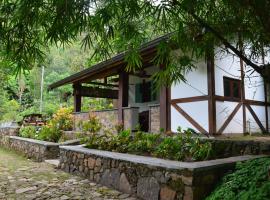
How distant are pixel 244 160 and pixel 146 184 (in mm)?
1356

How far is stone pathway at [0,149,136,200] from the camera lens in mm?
4445

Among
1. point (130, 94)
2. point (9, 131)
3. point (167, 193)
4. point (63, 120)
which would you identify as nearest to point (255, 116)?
point (130, 94)

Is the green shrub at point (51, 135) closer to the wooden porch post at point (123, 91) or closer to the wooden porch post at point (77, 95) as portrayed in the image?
the wooden porch post at point (123, 91)

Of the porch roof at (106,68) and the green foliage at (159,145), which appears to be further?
the porch roof at (106,68)

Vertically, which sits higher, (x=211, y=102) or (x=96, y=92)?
(x=96, y=92)

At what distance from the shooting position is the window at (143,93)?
12.2 meters

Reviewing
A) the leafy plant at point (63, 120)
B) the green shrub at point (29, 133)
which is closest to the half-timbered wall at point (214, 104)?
the leafy plant at point (63, 120)

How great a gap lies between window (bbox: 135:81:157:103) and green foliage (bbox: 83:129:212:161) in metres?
5.38

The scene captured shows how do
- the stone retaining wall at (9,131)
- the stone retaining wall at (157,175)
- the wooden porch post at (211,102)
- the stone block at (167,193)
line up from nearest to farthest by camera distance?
the stone retaining wall at (157,175)
the stone block at (167,193)
the wooden porch post at (211,102)
the stone retaining wall at (9,131)

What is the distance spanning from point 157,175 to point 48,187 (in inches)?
82.4

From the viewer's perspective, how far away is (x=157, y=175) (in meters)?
3.97

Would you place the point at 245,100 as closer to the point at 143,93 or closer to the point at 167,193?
the point at 143,93

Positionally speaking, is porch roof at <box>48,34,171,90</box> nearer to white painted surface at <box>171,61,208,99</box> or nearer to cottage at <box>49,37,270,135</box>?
cottage at <box>49,37,270,135</box>

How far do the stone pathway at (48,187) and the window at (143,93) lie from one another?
629cm
